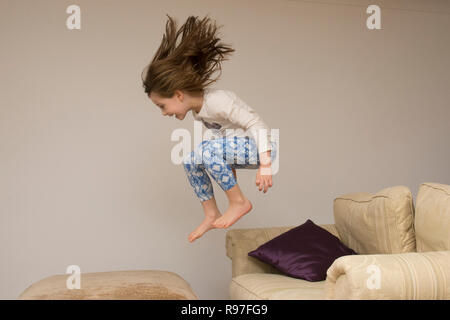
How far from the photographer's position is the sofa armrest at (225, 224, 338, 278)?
2994 mm

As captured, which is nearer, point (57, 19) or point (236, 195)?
point (236, 195)

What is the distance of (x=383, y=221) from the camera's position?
2.45 metres

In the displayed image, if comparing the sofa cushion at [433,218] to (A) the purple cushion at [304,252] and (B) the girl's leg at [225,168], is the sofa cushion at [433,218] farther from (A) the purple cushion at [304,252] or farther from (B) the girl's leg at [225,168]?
(B) the girl's leg at [225,168]

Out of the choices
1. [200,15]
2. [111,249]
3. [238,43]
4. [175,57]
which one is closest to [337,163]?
[238,43]

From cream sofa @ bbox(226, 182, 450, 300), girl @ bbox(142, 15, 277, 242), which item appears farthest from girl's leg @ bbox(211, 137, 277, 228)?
cream sofa @ bbox(226, 182, 450, 300)

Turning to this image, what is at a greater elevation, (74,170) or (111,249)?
(74,170)

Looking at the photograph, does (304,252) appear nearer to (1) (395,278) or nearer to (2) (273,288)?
(2) (273,288)

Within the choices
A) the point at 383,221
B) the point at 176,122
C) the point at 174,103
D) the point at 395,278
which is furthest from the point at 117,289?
the point at 176,122

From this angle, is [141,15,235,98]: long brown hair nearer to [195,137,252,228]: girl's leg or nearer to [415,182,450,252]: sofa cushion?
[195,137,252,228]: girl's leg

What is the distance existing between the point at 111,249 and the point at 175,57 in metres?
2.01

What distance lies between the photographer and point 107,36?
3.91 meters

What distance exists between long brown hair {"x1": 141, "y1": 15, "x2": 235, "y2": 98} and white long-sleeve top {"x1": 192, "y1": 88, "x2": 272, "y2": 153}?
9 centimetres
